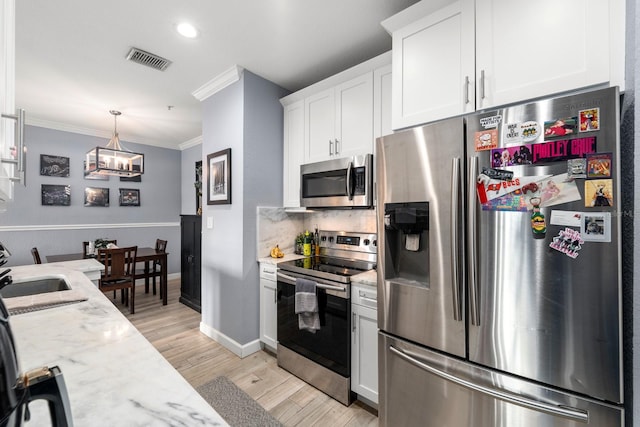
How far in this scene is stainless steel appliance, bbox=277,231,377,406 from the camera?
1.93m

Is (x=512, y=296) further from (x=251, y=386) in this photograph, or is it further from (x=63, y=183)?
(x=63, y=183)

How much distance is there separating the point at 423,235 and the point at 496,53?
96cm

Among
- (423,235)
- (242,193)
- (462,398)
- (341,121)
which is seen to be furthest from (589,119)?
(242,193)

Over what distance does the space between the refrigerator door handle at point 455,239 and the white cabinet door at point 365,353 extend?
624mm

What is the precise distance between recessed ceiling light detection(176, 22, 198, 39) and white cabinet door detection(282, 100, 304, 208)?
1016mm

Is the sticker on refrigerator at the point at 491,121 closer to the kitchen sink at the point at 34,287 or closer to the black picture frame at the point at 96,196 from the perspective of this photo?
the kitchen sink at the point at 34,287

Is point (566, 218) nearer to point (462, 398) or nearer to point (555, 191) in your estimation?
point (555, 191)

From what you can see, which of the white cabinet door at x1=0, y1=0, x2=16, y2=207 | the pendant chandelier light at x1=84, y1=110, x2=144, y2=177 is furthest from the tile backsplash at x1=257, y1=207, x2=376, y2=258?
the pendant chandelier light at x1=84, y1=110, x2=144, y2=177

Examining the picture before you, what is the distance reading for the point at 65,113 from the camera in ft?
12.6

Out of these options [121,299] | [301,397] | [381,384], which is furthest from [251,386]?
[121,299]

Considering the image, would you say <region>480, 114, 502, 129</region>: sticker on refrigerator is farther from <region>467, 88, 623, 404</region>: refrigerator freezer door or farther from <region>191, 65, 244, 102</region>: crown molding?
<region>191, 65, 244, 102</region>: crown molding

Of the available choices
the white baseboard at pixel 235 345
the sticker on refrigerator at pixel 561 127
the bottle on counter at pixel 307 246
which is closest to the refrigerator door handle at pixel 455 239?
the sticker on refrigerator at pixel 561 127

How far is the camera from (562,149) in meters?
1.06

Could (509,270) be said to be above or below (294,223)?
below
